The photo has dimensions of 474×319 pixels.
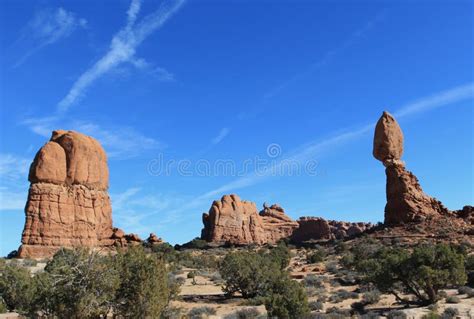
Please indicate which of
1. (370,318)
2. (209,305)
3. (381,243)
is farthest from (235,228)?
(370,318)

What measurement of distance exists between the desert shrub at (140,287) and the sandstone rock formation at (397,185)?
4296 centimetres

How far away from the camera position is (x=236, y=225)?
80.8 meters

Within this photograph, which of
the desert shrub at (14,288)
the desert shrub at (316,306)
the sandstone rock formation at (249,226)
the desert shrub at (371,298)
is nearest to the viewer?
the desert shrub at (14,288)

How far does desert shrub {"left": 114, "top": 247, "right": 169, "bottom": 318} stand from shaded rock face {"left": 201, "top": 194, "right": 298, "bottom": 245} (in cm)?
6032

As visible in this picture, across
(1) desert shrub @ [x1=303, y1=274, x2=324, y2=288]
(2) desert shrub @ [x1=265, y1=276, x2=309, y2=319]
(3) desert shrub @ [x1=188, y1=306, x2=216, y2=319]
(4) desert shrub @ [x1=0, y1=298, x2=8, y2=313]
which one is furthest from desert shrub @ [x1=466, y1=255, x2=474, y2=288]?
(4) desert shrub @ [x1=0, y1=298, x2=8, y2=313]

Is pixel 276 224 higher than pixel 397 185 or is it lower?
higher

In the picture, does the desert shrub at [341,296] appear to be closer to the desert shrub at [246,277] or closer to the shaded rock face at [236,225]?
the desert shrub at [246,277]

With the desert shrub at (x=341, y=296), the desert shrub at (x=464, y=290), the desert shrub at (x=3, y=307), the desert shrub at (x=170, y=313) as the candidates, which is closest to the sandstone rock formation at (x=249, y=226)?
the desert shrub at (x=341, y=296)

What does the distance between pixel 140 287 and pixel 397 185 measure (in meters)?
44.5

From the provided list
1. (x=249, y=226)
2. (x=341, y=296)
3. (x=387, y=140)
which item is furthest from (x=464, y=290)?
(x=249, y=226)

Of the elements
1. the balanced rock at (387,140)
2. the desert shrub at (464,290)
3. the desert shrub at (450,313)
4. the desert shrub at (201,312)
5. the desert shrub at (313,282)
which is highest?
the balanced rock at (387,140)

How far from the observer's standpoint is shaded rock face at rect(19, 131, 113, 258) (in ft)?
153

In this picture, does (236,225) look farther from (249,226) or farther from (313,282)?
(313,282)

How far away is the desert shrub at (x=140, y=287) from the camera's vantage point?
44.8 ft
